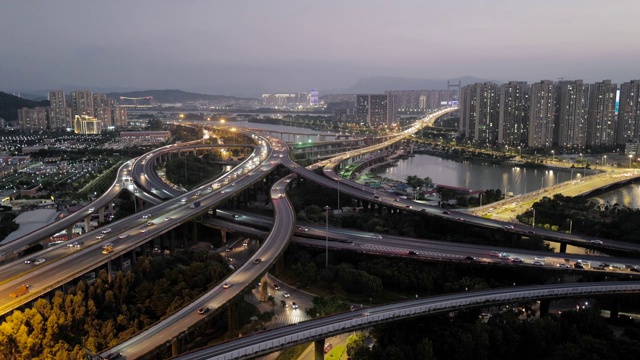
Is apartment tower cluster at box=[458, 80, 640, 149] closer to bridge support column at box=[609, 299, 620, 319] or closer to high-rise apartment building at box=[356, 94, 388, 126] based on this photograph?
high-rise apartment building at box=[356, 94, 388, 126]

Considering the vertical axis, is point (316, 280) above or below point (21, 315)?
below

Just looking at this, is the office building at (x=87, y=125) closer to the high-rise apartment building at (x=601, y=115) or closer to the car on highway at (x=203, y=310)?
the car on highway at (x=203, y=310)

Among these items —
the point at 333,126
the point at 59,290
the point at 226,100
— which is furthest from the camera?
the point at 226,100

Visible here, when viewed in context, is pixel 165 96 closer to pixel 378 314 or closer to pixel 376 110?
pixel 376 110

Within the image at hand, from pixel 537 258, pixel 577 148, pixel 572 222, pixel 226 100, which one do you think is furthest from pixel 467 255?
pixel 226 100

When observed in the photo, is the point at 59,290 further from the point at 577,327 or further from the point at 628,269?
the point at 628,269

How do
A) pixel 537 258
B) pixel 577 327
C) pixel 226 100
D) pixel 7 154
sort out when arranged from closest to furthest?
pixel 577 327, pixel 537 258, pixel 7 154, pixel 226 100

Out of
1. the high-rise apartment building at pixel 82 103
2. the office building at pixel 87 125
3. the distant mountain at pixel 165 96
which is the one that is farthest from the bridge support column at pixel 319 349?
the distant mountain at pixel 165 96
